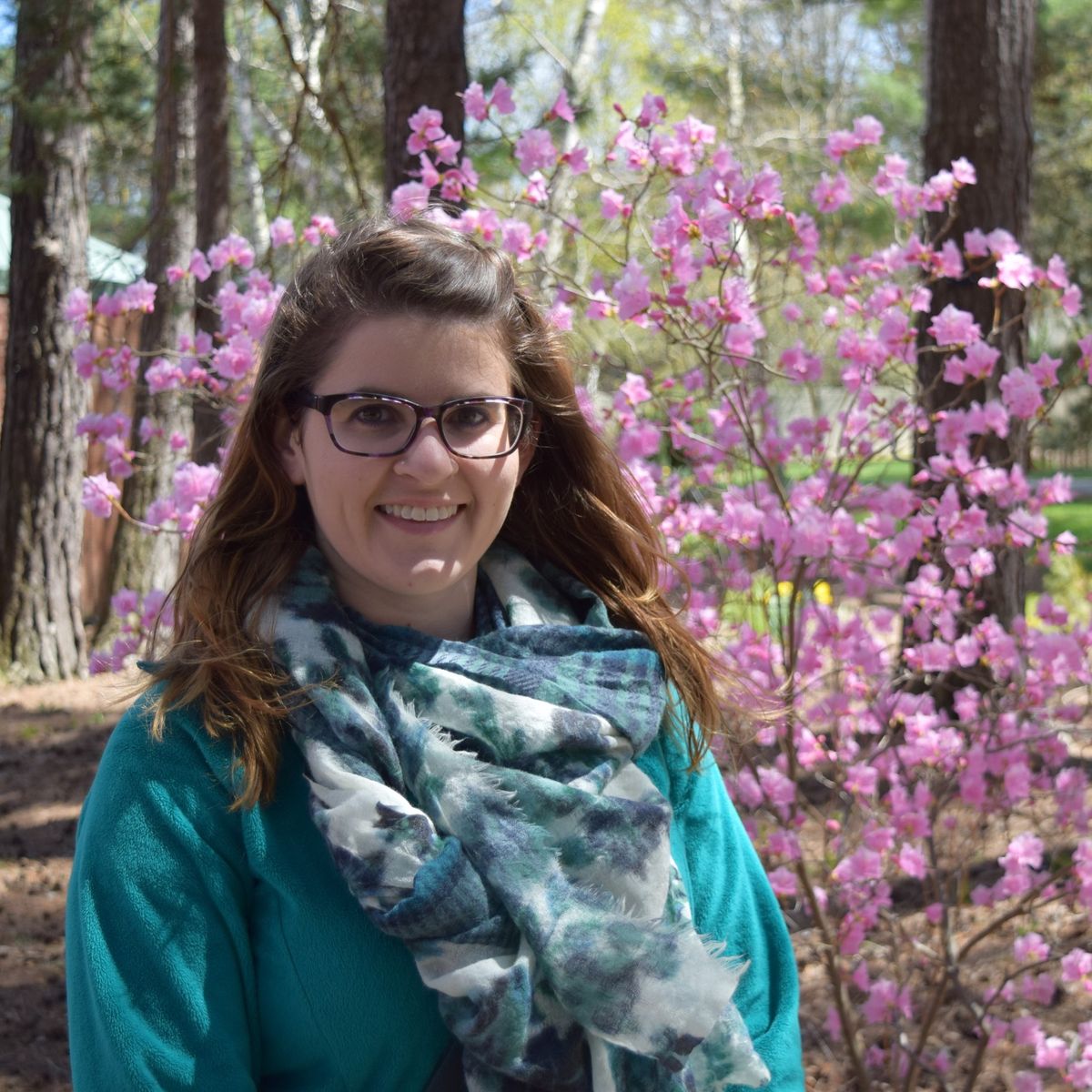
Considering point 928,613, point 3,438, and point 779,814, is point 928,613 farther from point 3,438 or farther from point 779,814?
point 3,438

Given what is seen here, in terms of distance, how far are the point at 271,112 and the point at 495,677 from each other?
49.4 feet

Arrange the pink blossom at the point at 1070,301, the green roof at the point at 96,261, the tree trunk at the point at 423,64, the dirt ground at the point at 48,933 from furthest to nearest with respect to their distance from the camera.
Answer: the green roof at the point at 96,261 < the tree trunk at the point at 423,64 < the dirt ground at the point at 48,933 < the pink blossom at the point at 1070,301

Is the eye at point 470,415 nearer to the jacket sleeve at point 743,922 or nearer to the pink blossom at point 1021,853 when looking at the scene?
the jacket sleeve at point 743,922

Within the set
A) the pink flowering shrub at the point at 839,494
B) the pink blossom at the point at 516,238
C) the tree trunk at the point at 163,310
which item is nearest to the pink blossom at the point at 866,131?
the pink flowering shrub at the point at 839,494

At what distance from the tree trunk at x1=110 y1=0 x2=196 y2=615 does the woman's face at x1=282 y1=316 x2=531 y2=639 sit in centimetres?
589

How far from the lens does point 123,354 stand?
348 cm

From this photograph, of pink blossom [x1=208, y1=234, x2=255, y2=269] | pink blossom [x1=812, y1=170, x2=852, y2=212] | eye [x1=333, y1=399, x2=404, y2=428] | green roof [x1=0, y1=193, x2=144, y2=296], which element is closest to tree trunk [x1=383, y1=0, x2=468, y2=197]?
pink blossom [x1=208, y1=234, x2=255, y2=269]

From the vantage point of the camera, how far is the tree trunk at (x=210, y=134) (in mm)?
7793

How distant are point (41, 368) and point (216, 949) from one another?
6.88 meters

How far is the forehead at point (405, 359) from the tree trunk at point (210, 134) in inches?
252

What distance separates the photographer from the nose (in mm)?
1440

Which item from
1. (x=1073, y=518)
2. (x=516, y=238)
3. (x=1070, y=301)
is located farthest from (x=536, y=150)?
(x=1073, y=518)

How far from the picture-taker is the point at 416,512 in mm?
1471

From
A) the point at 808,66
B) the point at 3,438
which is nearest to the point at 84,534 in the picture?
the point at 3,438
